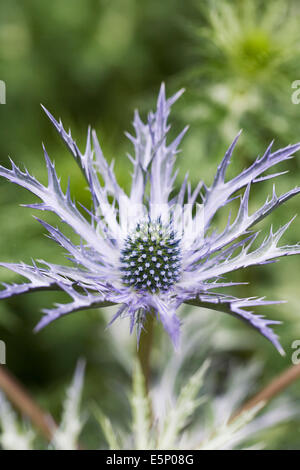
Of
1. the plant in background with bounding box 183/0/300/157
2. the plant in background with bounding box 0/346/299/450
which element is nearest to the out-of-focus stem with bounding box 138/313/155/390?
the plant in background with bounding box 0/346/299/450

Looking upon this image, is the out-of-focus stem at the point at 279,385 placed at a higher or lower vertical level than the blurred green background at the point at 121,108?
lower

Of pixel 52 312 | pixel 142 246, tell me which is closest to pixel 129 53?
pixel 142 246

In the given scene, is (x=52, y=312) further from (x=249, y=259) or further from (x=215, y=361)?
(x=215, y=361)

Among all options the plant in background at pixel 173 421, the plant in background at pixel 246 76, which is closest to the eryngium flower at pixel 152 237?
the plant in background at pixel 173 421

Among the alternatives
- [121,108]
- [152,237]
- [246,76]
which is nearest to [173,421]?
[152,237]

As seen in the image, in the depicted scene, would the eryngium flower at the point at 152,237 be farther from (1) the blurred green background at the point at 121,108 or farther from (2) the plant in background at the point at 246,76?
(2) the plant in background at the point at 246,76

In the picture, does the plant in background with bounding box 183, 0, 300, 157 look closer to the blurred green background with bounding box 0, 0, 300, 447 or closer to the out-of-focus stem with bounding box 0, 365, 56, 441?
the blurred green background with bounding box 0, 0, 300, 447
